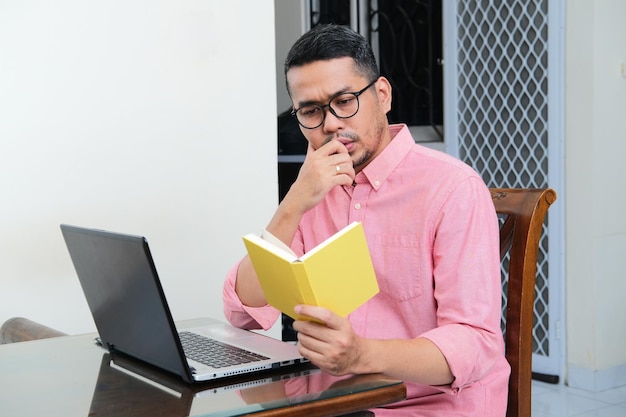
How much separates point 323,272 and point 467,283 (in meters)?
0.37

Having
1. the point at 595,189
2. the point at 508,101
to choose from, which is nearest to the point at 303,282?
the point at 595,189

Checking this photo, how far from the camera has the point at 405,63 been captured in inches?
177

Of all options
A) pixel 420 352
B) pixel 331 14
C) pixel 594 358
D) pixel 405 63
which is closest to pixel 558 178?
pixel 594 358

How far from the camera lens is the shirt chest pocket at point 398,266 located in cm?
146

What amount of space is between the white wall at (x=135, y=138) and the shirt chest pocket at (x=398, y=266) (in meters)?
1.02

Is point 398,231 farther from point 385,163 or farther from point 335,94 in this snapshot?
point 335,94

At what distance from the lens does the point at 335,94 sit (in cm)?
154

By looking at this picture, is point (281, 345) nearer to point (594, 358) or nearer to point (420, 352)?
point (420, 352)

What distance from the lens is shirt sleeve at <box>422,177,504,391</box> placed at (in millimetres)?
1297

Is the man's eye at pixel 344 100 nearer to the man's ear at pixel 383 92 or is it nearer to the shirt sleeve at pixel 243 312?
the man's ear at pixel 383 92

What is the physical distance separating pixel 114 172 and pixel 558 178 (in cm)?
212

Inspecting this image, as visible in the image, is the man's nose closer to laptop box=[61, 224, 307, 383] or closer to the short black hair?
the short black hair

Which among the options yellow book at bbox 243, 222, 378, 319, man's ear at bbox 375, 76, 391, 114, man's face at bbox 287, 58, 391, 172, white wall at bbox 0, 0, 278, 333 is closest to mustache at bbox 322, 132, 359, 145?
man's face at bbox 287, 58, 391, 172

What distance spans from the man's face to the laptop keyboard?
1.40 ft
